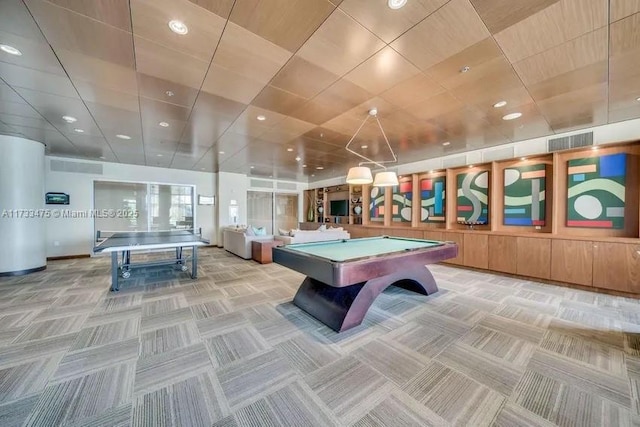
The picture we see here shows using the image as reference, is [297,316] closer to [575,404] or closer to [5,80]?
[575,404]

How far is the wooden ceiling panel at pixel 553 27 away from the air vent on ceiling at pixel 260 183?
8994 mm

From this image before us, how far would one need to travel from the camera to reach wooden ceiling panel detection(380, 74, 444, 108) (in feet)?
9.42

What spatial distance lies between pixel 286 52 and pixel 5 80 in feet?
11.5

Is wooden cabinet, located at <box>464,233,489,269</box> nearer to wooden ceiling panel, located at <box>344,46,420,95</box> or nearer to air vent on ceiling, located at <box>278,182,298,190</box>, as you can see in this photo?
wooden ceiling panel, located at <box>344,46,420,95</box>

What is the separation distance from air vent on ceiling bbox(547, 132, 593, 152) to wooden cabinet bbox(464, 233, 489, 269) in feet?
7.09


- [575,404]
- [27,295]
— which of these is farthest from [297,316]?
[27,295]

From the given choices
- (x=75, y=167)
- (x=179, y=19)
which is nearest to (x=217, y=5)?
(x=179, y=19)

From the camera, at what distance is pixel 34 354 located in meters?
2.24

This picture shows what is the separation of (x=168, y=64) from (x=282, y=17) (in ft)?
4.71

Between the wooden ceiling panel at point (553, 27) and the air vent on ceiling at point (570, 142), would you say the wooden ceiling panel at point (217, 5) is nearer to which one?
the wooden ceiling panel at point (553, 27)

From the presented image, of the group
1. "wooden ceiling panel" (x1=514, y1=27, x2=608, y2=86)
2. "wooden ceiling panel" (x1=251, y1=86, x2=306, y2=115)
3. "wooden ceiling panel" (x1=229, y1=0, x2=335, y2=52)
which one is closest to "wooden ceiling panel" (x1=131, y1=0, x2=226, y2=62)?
"wooden ceiling panel" (x1=229, y1=0, x2=335, y2=52)

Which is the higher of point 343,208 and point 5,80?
point 5,80

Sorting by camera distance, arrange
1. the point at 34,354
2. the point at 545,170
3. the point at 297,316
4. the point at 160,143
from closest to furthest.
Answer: the point at 34,354 → the point at 297,316 → the point at 545,170 → the point at 160,143

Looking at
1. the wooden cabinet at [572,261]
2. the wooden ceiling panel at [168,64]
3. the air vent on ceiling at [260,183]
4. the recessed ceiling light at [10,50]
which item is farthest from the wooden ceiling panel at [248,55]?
the air vent on ceiling at [260,183]
